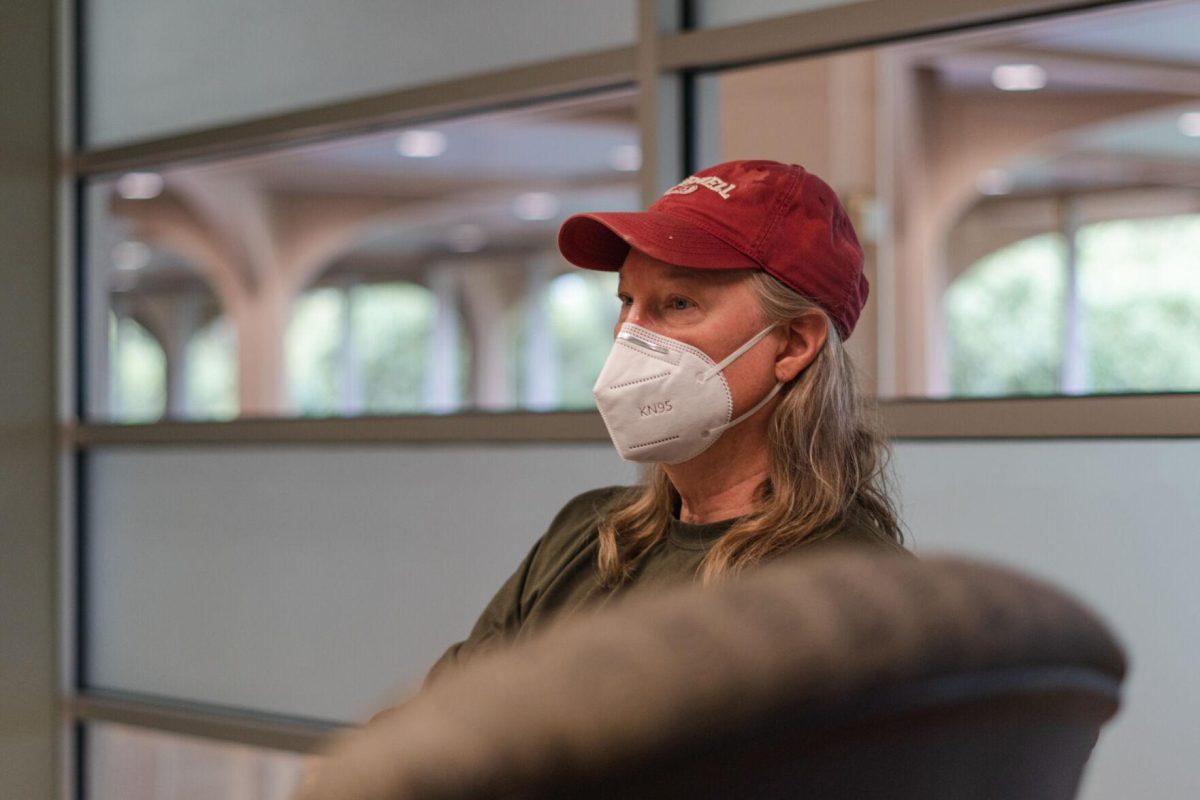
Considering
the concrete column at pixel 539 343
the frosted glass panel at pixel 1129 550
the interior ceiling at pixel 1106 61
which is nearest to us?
the frosted glass panel at pixel 1129 550

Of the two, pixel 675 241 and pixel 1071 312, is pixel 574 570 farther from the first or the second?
pixel 1071 312

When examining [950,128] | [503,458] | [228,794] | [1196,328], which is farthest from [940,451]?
[1196,328]

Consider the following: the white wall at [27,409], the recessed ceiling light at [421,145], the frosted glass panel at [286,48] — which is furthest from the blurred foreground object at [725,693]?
the recessed ceiling light at [421,145]

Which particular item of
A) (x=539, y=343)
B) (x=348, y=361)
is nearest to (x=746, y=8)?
(x=539, y=343)

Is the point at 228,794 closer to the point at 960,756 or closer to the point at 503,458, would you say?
the point at 503,458

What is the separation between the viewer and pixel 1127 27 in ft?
22.5

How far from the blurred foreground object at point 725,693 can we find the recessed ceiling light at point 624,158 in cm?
1144

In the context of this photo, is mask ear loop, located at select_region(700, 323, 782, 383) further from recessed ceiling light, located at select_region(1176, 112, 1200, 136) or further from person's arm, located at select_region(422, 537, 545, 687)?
recessed ceiling light, located at select_region(1176, 112, 1200, 136)

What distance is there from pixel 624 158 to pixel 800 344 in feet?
35.9

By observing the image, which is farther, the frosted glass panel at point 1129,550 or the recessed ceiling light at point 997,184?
the recessed ceiling light at point 997,184

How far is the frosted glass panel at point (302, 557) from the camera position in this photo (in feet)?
8.80

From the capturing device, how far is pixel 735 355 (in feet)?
5.24

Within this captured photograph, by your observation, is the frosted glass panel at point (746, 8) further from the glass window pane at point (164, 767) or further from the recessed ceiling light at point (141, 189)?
the recessed ceiling light at point (141, 189)

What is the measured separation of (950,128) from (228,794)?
659 centimetres
